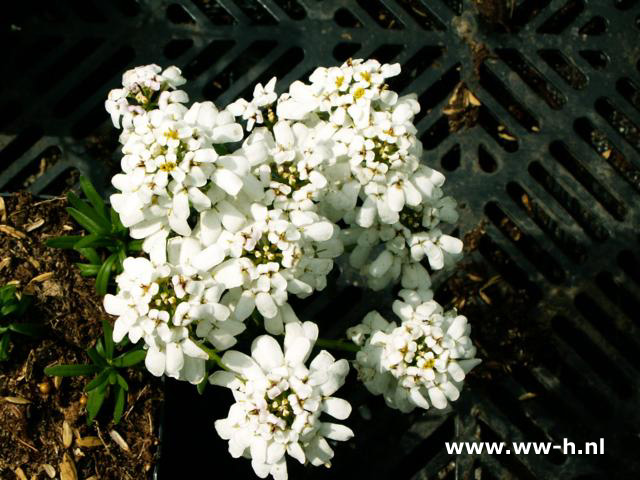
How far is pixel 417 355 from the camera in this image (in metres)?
2.16

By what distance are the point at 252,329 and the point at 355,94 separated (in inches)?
39.8

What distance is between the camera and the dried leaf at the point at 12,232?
267cm

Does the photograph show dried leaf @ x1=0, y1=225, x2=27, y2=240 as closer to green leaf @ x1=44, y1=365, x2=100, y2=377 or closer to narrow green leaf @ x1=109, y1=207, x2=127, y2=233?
narrow green leaf @ x1=109, y1=207, x2=127, y2=233

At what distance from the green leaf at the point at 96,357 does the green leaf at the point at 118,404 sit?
0.10 meters

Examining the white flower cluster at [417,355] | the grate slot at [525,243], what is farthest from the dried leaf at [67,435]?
the grate slot at [525,243]

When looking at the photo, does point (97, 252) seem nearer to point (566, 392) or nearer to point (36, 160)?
point (36, 160)

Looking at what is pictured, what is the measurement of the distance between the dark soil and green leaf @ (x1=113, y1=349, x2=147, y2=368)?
0.46 feet

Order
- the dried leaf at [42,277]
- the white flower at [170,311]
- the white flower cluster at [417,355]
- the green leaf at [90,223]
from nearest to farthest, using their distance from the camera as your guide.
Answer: the white flower at [170,311] → the white flower cluster at [417,355] → the green leaf at [90,223] → the dried leaf at [42,277]

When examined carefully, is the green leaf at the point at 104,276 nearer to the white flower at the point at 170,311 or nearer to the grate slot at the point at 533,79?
the white flower at the point at 170,311

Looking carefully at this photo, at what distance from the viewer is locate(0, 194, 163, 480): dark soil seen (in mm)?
2508

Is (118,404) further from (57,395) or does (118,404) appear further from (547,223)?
(547,223)

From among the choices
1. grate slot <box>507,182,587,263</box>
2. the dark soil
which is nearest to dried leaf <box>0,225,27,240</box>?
the dark soil

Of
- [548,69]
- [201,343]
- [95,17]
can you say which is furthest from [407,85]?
[201,343]

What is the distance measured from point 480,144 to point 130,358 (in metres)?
1.83
